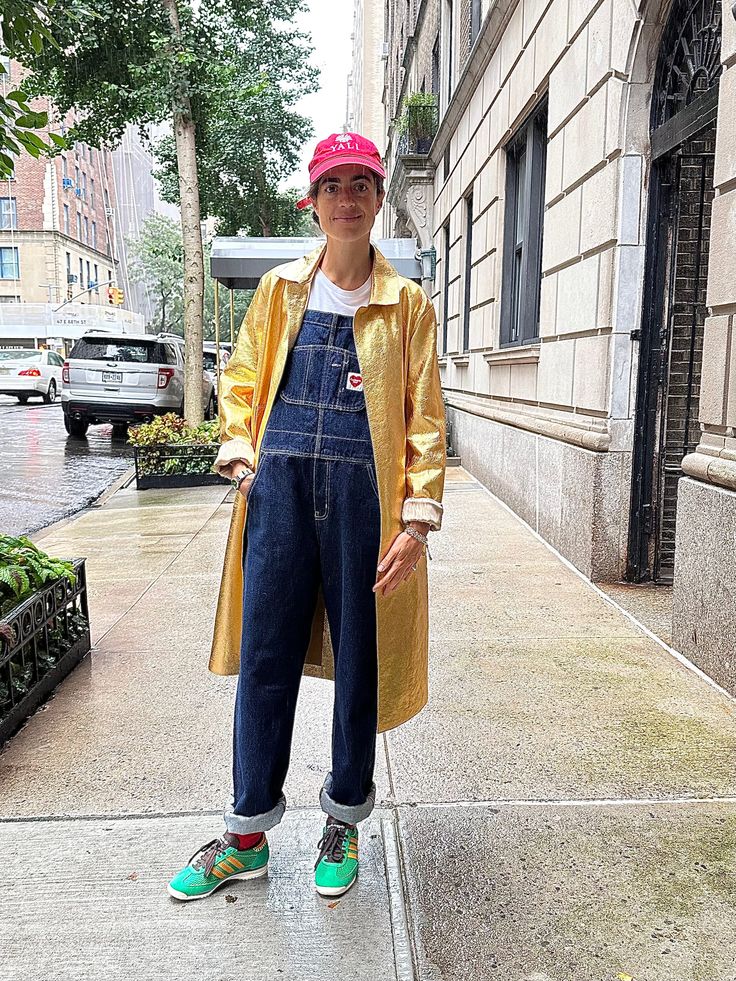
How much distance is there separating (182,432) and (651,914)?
10.3m

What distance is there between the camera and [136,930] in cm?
239

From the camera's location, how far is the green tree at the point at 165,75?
13.5 meters

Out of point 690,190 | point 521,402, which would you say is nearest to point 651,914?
point 690,190

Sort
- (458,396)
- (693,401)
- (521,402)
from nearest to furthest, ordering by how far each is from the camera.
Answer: (693,401) → (521,402) → (458,396)

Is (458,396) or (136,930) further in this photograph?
(458,396)

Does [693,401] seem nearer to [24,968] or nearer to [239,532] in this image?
[239,532]

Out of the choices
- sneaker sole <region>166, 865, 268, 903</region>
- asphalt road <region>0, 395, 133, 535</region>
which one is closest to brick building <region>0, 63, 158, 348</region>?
asphalt road <region>0, 395, 133, 535</region>

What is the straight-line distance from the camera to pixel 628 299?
5750 millimetres

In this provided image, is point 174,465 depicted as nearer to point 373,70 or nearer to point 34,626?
point 34,626

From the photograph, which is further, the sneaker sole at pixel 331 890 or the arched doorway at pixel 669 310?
the arched doorway at pixel 669 310

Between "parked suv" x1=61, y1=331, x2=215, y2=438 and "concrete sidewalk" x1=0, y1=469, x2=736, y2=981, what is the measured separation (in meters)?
12.4

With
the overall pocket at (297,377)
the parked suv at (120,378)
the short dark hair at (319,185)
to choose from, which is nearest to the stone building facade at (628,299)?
the short dark hair at (319,185)

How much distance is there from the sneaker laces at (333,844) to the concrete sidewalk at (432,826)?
0.36 feet

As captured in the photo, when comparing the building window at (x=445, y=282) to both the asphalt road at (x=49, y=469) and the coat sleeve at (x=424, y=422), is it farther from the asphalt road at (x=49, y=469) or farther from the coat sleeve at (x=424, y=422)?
the coat sleeve at (x=424, y=422)
